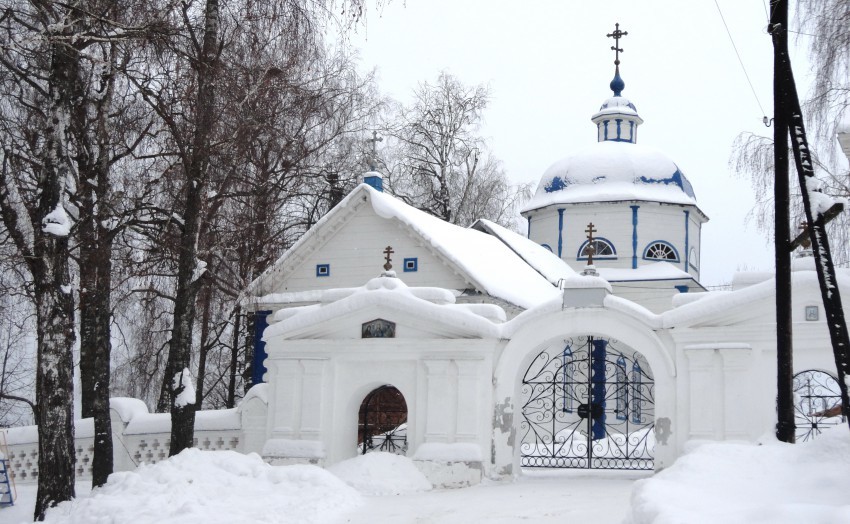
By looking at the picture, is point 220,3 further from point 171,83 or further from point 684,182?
point 684,182

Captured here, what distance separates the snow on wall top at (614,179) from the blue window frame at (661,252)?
1.33 m

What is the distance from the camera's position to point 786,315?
377 inches

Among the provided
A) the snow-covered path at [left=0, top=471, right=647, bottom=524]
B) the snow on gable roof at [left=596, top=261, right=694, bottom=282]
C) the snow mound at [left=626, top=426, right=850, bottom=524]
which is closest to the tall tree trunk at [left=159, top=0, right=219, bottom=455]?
the snow-covered path at [left=0, top=471, right=647, bottom=524]

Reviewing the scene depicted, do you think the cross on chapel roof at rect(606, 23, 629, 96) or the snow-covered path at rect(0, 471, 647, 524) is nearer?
the snow-covered path at rect(0, 471, 647, 524)

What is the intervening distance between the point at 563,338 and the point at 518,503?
11.1ft

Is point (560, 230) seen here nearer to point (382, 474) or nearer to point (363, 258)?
point (363, 258)

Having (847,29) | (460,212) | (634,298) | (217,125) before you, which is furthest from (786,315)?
(460,212)

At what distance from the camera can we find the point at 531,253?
26.8 meters

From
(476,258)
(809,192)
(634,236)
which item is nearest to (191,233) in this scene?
(809,192)

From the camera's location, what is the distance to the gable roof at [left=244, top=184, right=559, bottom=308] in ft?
67.5

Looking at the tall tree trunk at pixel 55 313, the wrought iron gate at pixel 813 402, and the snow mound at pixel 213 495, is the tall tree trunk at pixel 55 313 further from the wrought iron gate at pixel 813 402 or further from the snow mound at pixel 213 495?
the wrought iron gate at pixel 813 402

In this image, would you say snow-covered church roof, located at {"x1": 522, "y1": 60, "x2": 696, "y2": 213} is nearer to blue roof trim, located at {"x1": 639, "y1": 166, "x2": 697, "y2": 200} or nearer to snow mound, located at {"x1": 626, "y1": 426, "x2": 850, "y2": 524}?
blue roof trim, located at {"x1": 639, "y1": 166, "x2": 697, "y2": 200}

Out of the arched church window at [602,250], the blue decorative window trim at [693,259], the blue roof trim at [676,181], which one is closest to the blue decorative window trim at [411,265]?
the arched church window at [602,250]

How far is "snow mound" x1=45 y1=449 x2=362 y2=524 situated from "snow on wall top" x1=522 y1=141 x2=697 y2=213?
1967 centimetres
